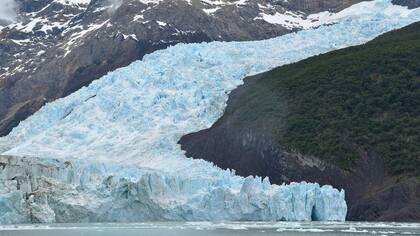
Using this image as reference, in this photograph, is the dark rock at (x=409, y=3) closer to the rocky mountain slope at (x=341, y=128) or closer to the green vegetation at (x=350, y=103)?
the rocky mountain slope at (x=341, y=128)

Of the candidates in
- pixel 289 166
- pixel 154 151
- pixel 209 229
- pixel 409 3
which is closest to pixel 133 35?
pixel 409 3

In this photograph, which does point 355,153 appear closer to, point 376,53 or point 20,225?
point 376,53

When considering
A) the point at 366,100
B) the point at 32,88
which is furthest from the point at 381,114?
the point at 32,88

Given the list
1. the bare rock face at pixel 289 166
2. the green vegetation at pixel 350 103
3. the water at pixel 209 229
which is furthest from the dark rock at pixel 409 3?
the water at pixel 209 229

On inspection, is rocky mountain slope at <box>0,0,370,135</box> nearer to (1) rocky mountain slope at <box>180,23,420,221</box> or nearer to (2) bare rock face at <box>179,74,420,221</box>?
(1) rocky mountain slope at <box>180,23,420,221</box>

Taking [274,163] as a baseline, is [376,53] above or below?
above

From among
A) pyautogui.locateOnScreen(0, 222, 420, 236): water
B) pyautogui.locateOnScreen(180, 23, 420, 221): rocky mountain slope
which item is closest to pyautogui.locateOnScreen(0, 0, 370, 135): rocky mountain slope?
pyautogui.locateOnScreen(180, 23, 420, 221): rocky mountain slope

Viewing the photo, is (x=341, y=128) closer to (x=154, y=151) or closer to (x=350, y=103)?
(x=350, y=103)
